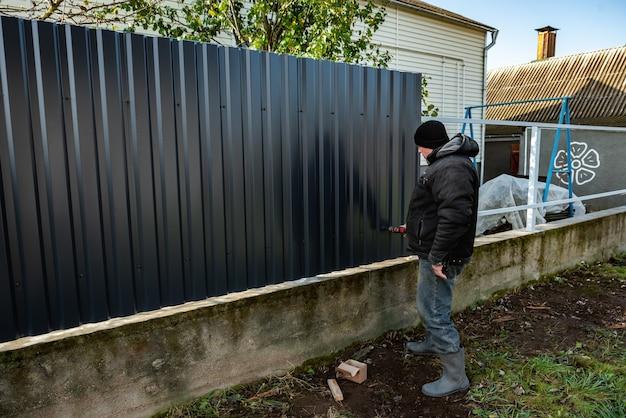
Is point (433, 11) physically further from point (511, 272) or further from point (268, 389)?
point (268, 389)

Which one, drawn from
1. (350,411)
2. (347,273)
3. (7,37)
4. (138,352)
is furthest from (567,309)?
(7,37)

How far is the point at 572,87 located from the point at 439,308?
62.2ft

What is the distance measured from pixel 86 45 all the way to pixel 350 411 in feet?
8.41

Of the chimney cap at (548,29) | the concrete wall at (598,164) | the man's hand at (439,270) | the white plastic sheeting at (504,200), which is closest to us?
the man's hand at (439,270)

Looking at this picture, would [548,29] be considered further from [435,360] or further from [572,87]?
[435,360]

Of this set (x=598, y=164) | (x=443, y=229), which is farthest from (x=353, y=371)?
(x=598, y=164)

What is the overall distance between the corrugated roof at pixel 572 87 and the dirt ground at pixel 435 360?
543 inches

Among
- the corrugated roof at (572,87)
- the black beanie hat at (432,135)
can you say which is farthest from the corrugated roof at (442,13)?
the black beanie hat at (432,135)

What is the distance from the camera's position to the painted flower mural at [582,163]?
9.40 meters

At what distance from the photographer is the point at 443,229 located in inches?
100

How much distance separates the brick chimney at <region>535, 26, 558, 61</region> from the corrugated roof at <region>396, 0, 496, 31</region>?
1324 cm

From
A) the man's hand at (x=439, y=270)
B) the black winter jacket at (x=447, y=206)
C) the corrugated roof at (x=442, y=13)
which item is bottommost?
the man's hand at (x=439, y=270)

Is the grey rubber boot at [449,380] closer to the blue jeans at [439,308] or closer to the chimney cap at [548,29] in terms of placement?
the blue jeans at [439,308]

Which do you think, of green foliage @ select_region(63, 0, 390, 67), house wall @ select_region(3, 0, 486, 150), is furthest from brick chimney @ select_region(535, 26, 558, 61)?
green foliage @ select_region(63, 0, 390, 67)
